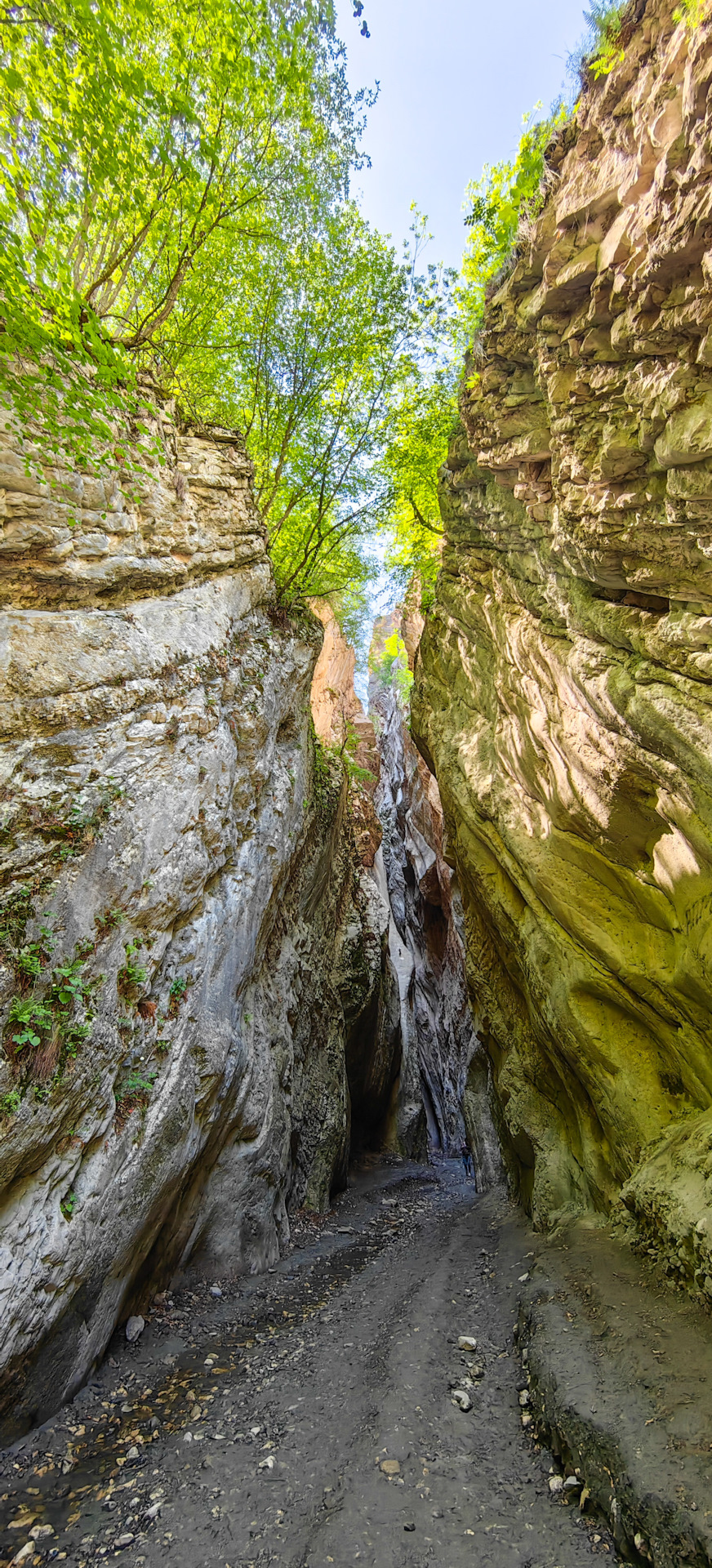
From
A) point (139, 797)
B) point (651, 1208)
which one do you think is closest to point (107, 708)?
point (139, 797)

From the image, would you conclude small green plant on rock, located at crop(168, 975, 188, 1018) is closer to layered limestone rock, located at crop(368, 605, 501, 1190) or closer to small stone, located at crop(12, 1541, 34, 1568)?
small stone, located at crop(12, 1541, 34, 1568)

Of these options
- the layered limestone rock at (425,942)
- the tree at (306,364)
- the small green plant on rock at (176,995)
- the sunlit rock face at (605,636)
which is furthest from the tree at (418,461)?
the small green plant on rock at (176,995)

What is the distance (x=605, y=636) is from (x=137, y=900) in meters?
5.88

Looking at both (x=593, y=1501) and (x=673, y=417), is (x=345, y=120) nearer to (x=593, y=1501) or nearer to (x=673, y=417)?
(x=673, y=417)

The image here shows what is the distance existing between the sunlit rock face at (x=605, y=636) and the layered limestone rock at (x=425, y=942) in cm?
1022

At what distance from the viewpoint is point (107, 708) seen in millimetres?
7215

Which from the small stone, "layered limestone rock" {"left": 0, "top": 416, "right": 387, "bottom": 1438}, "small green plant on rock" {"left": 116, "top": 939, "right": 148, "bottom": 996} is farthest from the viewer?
"small green plant on rock" {"left": 116, "top": 939, "right": 148, "bottom": 996}

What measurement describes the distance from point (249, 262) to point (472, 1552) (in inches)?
610

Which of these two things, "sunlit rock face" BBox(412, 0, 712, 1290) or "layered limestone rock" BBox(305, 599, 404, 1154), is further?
"layered limestone rock" BBox(305, 599, 404, 1154)

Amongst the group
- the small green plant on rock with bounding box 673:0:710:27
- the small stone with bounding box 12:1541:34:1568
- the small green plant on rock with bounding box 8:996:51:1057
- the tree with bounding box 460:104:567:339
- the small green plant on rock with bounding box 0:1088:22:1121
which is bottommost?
the small stone with bounding box 12:1541:34:1568

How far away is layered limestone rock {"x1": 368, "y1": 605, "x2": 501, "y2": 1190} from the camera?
2564 cm

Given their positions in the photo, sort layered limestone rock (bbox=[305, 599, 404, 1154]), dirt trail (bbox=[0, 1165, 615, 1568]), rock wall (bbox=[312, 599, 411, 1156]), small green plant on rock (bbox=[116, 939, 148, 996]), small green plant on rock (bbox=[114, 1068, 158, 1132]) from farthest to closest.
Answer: rock wall (bbox=[312, 599, 411, 1156]) < layered limestone rock (bbox=[305, 599, 404, 1154]) < small green plant on rock (bbox=[116, 939, 148, 996]) < small green plant on rock (bbox=[114, 1068, 158, 1132]) < dirt trail (bbox=[0, 1165, 615, 1568])

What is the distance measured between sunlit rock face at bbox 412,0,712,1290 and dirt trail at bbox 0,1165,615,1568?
2284 mm

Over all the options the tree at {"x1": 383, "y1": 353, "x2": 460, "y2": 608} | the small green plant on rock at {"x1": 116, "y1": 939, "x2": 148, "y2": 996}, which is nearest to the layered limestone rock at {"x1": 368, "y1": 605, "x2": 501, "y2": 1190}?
the tree at {"x1": 383, "y1": 353, "x2": 460, "y2": 608}
